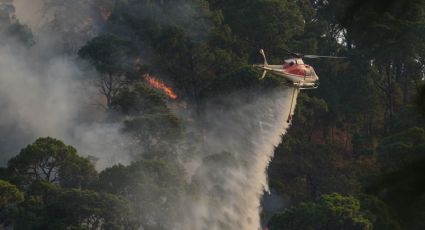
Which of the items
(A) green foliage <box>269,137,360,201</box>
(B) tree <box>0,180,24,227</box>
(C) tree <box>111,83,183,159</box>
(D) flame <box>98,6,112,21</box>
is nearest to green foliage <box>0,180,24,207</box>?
(B) tree <box>0,180,24,227</box>

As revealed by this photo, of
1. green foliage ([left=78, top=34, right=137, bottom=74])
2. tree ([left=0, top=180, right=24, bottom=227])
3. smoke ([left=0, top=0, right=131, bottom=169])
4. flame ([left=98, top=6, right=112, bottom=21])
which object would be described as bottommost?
→ tree ([left=0, top=180, right=24, bottom=227])

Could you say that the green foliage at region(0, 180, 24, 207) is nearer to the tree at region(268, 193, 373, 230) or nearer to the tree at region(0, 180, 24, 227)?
the tree at region(0, 180, 24, 227)

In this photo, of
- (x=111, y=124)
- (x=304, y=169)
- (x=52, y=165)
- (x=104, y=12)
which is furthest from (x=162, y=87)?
(x=52, y=165)

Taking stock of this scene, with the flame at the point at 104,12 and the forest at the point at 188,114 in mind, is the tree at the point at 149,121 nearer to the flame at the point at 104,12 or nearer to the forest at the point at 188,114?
the forest at the point at 188,114

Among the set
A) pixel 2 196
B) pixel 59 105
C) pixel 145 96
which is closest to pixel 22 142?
pixel 59 105

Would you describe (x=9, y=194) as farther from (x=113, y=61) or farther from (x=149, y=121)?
(x=113, y=61)

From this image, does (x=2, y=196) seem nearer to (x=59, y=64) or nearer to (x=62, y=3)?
(x=59, y=64)

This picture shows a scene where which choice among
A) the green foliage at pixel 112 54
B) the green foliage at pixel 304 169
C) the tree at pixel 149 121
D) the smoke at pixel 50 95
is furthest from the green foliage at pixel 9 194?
the green foliage at pixel 112 54
